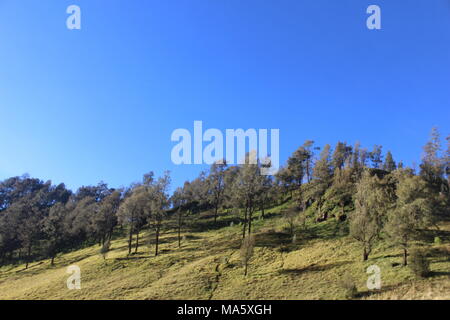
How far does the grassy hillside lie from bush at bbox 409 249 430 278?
1.03 meters

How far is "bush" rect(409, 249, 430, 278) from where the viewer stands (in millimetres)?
27953

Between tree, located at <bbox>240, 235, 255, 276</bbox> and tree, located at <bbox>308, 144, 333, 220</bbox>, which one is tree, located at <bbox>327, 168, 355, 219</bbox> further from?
tree, located at <bbox>240, 235, 255, 276</bbox>

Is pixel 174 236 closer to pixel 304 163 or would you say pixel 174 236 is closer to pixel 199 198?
pixel 199 198

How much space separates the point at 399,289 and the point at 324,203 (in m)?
41.9

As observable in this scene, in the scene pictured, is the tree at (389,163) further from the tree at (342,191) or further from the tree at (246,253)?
the tree at (246,253)

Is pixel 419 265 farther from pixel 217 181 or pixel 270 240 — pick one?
pixel 217 181

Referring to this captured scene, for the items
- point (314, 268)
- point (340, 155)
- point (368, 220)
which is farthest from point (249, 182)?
point (340, 155)

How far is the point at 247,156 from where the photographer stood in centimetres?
6344

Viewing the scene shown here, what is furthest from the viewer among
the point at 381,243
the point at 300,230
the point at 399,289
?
the point at 300,230

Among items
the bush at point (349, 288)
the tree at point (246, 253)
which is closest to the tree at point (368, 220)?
the bush at point (349, 288)

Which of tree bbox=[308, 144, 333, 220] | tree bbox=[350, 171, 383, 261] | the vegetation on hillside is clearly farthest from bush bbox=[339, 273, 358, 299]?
tree bbox=[308, 144, 333, 220]
